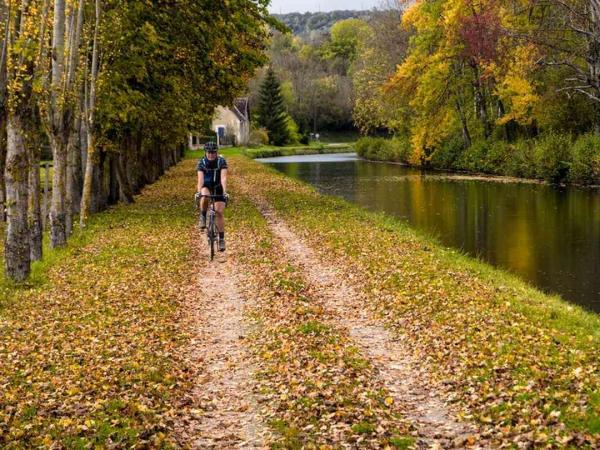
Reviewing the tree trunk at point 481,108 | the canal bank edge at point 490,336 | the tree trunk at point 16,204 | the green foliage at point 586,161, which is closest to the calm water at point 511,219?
→ the green foliage at point 586,161

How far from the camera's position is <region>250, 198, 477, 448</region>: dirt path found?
8.02 meters

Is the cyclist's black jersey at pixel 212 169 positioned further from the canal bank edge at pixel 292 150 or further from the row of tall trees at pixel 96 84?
the canal bank edge at pixel 292 150

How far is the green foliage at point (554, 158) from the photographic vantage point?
47.3 m

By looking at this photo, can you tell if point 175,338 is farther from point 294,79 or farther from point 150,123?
point 294,79

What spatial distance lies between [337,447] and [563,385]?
3026 millimetres

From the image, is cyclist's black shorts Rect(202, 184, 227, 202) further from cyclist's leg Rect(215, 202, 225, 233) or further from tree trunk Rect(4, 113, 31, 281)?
tree trunk Rect(4, 113, 31, 281)

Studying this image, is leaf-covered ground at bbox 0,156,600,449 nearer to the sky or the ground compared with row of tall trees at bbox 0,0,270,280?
nearer to the ground

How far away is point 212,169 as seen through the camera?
58.4 feet

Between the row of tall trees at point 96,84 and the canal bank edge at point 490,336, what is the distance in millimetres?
7316

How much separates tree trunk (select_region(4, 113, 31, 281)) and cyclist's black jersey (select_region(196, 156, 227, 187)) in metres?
3.98

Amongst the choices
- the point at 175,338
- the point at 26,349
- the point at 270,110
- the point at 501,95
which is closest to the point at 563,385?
the point at 175,338


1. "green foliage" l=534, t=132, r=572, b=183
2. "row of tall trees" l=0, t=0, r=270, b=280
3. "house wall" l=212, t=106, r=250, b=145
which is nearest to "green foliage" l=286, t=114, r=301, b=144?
"house wall" l=212, t=106, r=250, b=145

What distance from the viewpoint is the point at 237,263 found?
18.2m

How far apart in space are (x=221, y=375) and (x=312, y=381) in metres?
1.43
